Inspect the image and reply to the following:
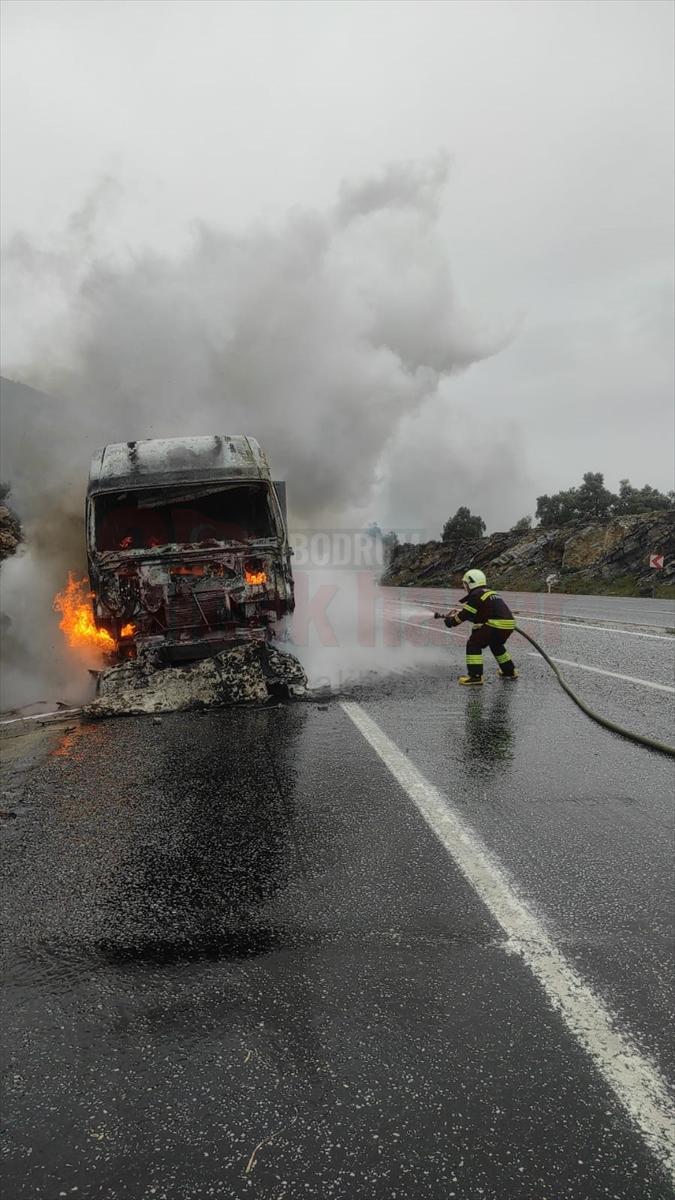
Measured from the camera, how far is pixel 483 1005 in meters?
2.00

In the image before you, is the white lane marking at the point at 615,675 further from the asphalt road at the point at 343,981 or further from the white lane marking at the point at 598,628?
the asphalt road at the point at 343,981

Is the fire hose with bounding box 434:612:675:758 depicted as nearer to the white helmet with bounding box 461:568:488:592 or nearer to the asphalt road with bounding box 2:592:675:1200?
the asphalt road with bounding box 2:592:675:1200

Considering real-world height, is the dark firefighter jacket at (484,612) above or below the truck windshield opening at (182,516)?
below

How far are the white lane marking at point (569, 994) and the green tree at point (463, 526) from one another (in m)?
63.3

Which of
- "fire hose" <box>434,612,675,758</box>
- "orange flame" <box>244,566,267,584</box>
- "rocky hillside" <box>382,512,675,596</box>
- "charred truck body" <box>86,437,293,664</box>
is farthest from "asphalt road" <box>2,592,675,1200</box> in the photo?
"rocky hillside" <box>382,512,675,596</box>

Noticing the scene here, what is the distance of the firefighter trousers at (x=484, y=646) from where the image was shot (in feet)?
25.6

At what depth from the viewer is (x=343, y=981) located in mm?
2127

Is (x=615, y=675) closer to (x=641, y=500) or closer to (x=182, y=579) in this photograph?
(x=182, y=579)

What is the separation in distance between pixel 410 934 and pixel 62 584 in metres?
9.66

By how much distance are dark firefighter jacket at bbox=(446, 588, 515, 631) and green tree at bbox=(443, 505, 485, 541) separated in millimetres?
57893

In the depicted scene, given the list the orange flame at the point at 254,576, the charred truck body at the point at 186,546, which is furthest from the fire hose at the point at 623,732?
the orange flame at the point at 254,576

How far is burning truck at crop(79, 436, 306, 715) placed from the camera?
6934 mm

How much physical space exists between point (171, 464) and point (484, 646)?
14.0 ft

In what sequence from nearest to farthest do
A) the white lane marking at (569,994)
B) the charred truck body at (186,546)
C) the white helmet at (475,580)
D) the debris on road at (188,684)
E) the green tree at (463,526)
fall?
the white lane marking at (569,994) → the debris on road at (188,684) → the charred truck body at (186,546) → the white helmet at (475,580) → the green tree at (463,526)
